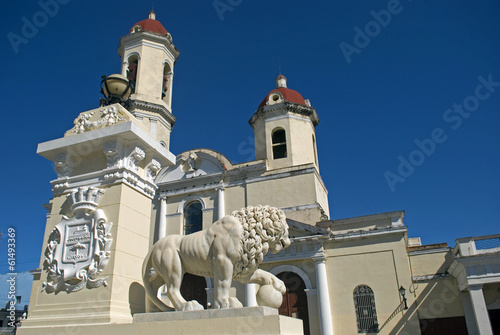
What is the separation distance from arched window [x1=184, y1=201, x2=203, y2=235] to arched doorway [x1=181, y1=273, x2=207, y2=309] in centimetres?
274

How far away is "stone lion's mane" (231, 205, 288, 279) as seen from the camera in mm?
4734

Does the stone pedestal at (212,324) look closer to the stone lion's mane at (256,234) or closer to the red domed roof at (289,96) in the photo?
the stone lion's mane at (256,234)

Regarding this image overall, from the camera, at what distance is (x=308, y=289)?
17.1 meters

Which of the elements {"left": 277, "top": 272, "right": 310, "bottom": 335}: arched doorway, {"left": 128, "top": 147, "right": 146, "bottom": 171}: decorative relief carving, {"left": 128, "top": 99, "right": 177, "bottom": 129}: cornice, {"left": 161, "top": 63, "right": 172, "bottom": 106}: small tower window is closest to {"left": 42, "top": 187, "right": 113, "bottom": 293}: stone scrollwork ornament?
{"left": 128, "top": 147, "right": 146, "bottom": 171}: decorative relief carving

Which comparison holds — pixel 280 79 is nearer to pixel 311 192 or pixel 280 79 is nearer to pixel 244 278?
pixel 311 192

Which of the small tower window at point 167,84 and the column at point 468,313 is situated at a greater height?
the small tower window at point 167,84

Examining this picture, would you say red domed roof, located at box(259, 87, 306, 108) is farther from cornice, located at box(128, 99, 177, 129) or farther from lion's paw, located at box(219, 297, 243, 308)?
lion's paw, located at box(219, 297, 243, 308)

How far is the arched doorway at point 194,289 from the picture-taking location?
18.8 meters

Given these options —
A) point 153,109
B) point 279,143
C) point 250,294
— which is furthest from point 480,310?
point 153,109

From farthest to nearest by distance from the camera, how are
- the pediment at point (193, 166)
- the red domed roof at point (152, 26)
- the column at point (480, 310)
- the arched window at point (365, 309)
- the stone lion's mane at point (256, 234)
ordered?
1. the red domed roof at point (152, 26)
2. the pediment at point (193, 166)
3. the arched window at point (365, 309)
4. the column at point (480, 310)
5. the stone lion's mane at point (256, 234)

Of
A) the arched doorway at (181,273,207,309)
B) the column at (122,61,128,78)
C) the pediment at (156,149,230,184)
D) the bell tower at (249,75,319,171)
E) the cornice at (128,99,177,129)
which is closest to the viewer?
the arched doorway at (181,273,207,309)

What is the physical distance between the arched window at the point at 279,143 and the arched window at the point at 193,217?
5.18 m

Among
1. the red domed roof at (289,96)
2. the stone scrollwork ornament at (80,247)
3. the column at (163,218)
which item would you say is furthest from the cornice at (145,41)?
the stone scrollwork ornament at (80,247)

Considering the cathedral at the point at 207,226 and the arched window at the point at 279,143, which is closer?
the cathedral at the point at 207,226
